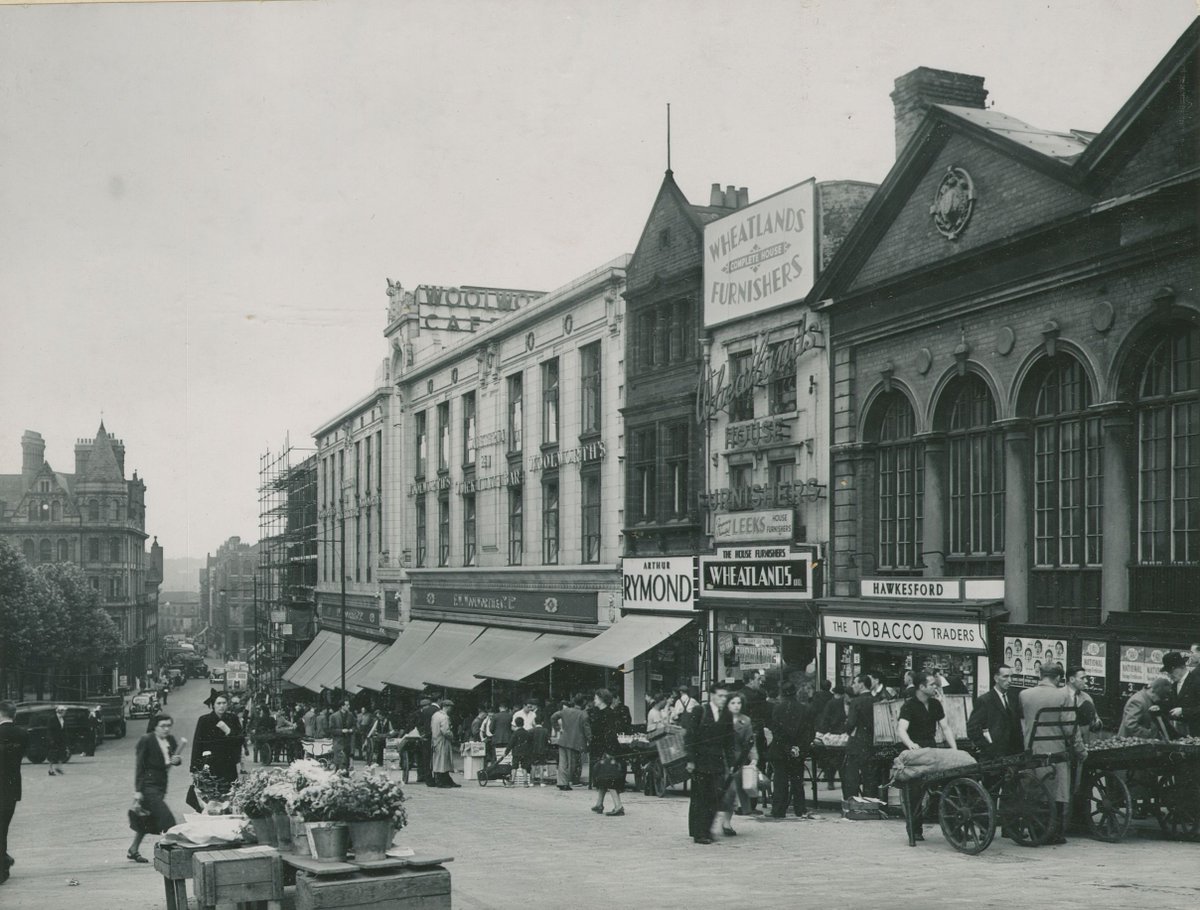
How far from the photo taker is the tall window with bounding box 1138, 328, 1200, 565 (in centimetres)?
1816

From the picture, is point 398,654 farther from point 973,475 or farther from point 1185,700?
point 1185,700

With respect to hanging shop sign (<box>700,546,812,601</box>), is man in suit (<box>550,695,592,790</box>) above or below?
below

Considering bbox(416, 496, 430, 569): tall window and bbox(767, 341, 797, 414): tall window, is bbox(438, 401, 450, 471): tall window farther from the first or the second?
bbox(767, 341, 797, 414): tall window

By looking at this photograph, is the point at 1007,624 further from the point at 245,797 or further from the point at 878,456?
the point at 245,797

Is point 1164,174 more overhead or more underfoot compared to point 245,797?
more overhead

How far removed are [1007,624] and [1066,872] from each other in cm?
1024

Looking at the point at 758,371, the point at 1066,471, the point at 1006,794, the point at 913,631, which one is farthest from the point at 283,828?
the point at 758,371

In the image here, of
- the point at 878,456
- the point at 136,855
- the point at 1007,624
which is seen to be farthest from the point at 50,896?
the point at 878,456

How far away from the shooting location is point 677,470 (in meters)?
31.6

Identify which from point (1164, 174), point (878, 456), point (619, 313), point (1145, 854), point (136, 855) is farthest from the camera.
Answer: point (619, 313)

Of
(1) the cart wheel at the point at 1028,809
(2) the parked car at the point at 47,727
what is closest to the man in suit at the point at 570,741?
(1) the cart wheel at the point at 1028,809

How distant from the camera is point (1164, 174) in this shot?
1816 centimetres

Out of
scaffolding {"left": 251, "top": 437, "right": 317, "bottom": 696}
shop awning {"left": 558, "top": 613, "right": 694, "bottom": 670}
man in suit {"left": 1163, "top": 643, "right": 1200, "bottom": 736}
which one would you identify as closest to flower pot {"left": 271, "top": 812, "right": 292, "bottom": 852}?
man in suit {"left": 1163, "top": 643, "right": 1200, "bottom": 736}

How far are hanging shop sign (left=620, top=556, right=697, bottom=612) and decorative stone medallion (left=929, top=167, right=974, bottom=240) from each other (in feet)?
34.3
